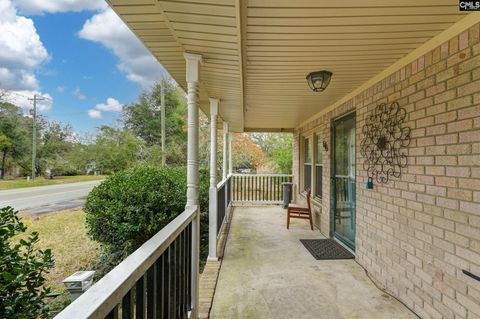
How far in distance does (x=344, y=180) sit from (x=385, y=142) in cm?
155

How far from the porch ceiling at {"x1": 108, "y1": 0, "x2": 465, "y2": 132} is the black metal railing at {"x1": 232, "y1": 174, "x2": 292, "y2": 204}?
614cm

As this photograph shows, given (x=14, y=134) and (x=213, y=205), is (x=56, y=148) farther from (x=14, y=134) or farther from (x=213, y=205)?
(x=213, y=205)

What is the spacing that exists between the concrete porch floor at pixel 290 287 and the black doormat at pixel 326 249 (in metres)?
0.13

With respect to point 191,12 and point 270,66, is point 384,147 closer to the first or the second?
point 270,66

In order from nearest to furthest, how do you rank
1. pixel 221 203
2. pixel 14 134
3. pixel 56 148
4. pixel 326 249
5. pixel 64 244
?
pixel 326 249 < pixel 221 203 < pixel 64 244 < pixel 14 134 < pixel 56 148

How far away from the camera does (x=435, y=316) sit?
2250mm

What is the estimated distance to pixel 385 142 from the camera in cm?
305

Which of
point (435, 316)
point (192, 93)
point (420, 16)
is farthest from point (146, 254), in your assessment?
point (435, 316)

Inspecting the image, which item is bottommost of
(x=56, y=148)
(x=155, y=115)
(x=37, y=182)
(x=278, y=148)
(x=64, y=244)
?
(x=64, y=244)

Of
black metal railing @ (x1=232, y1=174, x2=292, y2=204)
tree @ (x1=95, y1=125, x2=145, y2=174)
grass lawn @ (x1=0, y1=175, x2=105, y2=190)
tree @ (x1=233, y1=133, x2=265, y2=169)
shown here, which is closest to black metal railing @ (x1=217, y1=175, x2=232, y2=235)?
black metal railing @ (x1=232, y1=174, x2=292, y2=204)

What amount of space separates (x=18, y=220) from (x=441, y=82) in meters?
2.98

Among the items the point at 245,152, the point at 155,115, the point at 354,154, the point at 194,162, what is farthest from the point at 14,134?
the point at 354,154

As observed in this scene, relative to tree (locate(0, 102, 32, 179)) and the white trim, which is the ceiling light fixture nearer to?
the white trim
